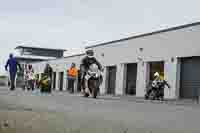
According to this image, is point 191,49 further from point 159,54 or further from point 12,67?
point 12,67

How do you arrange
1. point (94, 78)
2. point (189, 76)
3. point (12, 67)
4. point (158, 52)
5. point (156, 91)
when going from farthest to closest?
point (158, 52), point (189, 76), point (156, 91), point (12, 67), point (94, 78)

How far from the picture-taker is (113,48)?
40.1m

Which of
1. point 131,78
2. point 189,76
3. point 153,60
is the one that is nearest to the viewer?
point 189,76

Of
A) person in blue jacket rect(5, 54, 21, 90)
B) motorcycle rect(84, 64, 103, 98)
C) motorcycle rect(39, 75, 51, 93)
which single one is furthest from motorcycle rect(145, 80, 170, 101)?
motorcycle rect(84, 64, 103, 98)

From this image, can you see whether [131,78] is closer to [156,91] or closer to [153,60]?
[153,60]

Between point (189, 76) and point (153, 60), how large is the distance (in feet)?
14.0

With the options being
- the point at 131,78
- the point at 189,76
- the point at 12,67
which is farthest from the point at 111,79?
the point at 12,67

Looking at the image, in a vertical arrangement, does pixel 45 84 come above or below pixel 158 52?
below

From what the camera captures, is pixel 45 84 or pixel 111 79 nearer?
pixel 45 84

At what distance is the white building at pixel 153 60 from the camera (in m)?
28.3

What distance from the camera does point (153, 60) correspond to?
3241 centimetres

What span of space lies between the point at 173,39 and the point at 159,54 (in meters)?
2.17

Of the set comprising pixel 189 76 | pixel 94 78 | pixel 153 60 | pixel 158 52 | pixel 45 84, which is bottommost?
pixel 45 84

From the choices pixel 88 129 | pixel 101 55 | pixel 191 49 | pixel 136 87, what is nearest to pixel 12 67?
pixel 191 49
